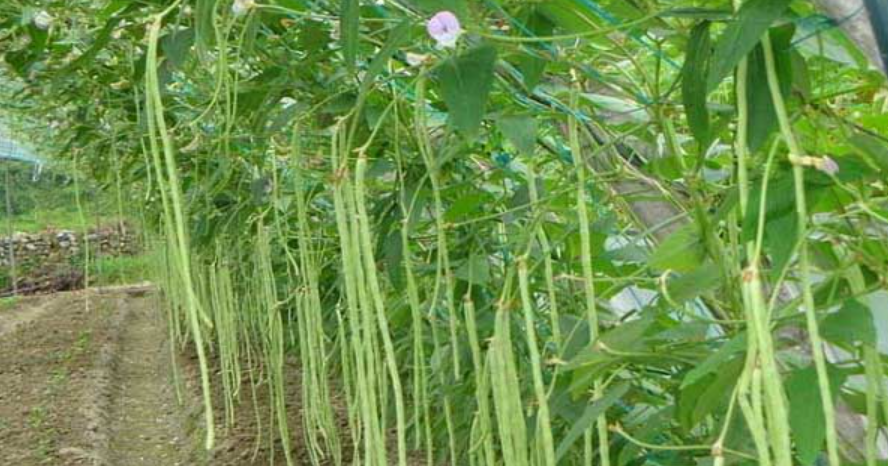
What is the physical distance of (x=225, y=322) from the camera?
2.08 metres

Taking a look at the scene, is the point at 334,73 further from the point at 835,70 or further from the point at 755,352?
the point at 755,352

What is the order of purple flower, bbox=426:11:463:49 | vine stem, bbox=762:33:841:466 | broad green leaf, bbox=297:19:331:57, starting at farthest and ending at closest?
broad green leaf, bbox=297:19:331:57, purple flower, bbox=426:11:463:49, vine stem, bbox=762:33:841:466

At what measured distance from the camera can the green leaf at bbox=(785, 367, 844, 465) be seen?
553mm

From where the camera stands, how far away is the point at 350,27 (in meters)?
0.71

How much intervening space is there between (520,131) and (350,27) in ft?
0.63

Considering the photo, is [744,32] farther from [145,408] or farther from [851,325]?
[145,408]

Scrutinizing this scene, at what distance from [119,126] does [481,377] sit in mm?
1541

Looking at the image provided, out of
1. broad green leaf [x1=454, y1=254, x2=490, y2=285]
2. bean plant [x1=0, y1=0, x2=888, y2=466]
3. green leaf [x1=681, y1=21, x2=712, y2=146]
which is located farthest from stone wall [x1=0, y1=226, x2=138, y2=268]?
green leaf [x1=681, y1=21, x2=712, y2=146]

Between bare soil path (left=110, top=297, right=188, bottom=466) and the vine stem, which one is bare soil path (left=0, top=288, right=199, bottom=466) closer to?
bare soil path (left=110, top=297, right=188, bottom=466)

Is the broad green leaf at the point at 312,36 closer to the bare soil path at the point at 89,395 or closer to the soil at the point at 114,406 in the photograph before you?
the soil at the point at 114,406

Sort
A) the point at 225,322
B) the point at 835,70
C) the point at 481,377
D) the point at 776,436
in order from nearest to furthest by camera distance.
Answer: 1. the point at 776,436
2. the point at 481,377
3. the point at 835,70
4. the point at 225,322

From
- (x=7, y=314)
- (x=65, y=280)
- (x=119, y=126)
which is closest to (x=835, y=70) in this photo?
(x=119, y=126)

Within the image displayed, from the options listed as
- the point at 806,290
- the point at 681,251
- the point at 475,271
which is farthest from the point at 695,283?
the point at 475,271

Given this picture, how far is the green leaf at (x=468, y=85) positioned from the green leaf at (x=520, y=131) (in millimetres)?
98
